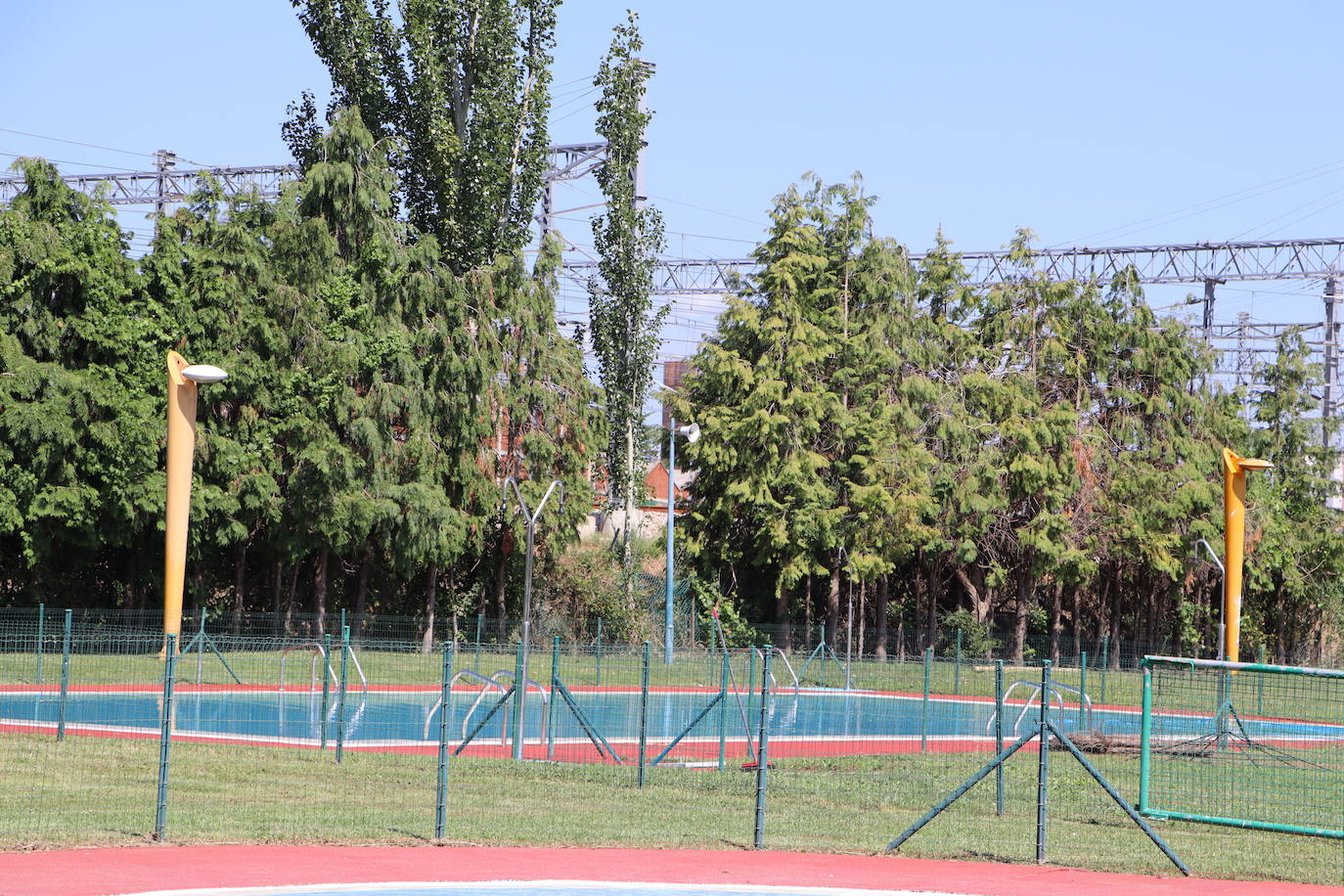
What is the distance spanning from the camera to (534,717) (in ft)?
86.8

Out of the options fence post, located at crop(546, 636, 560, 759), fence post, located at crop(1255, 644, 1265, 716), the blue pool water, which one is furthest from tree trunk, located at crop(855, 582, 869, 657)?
fence post, located at crop(546, 636, 560, 759)

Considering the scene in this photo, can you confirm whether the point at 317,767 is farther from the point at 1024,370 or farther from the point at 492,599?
the point at 1024,370

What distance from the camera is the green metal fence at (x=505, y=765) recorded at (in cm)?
1429

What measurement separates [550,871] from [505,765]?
7.40 m

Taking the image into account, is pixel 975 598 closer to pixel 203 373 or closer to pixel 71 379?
pixel 71 379

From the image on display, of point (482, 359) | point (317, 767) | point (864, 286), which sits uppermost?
point (864, 286)

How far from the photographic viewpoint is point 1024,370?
173 ft

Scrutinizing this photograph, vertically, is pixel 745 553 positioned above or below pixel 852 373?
below

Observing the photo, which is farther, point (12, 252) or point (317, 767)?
point (12, 252)

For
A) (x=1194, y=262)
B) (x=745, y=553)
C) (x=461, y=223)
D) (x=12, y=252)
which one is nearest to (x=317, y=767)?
(x=12, y=252)

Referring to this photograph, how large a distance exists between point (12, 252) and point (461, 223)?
12.7 m

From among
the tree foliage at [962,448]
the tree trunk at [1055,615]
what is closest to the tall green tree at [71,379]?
the tree foliage at [962,448]

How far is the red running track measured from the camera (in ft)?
38.3

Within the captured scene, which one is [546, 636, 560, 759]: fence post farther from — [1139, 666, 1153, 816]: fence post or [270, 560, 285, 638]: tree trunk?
[270, 560, 285, 638]: tree trunk
